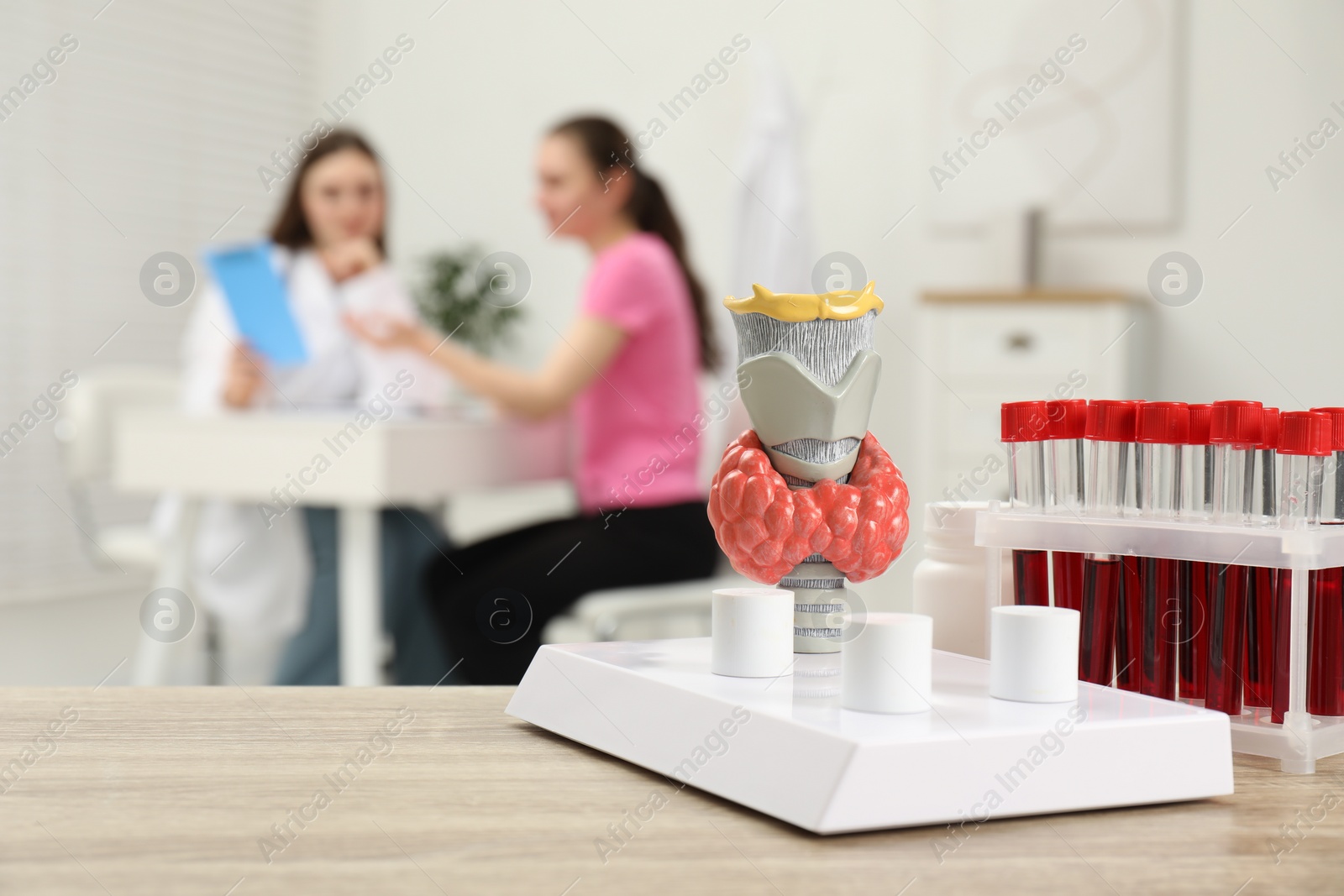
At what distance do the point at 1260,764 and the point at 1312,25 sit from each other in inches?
111

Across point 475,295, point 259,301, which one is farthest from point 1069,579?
point 475,295

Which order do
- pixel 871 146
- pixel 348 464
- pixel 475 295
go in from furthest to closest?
pixel 475 295 → pixel 871 146 → pixel 348 464

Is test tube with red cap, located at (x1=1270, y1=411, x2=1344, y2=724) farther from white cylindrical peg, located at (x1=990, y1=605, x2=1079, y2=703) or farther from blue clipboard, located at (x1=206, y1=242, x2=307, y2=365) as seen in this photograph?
blue clipboard, located at (x1=206, y1=242, x2=307, y2=365)

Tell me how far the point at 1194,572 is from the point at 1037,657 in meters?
0.12

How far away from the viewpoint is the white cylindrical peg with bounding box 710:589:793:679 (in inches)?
24.1

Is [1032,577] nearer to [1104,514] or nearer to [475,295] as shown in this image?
[1104,514]

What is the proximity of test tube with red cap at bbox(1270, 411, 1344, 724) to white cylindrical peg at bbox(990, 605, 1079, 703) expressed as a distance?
0.36 feet

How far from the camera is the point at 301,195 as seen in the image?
2.41m

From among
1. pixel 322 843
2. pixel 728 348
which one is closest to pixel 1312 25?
pixel 728 348

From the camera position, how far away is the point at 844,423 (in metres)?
0.65

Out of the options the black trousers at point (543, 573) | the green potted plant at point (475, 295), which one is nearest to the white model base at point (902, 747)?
the black trousers at point (543, 573)

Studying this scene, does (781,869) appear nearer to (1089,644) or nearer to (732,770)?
(732,770)

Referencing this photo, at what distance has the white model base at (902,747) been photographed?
1.62ft

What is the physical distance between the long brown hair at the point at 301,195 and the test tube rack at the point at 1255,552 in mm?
2007
